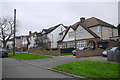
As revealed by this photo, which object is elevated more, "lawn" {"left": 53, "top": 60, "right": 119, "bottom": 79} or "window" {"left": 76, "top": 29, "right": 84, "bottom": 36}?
"window" {"left": 76, "top": 29, "right": 84, "bottom": 36}

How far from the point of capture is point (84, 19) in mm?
39344

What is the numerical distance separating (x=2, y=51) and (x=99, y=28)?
21.2 m

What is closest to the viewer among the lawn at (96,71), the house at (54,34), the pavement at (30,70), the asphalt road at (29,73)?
the lawn at (96,71)

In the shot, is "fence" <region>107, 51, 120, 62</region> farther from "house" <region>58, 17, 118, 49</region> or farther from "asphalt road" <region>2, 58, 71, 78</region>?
"house" <region>58, 17, 118, 49</region>

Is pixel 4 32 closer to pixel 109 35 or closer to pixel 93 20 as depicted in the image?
pixel 93 20

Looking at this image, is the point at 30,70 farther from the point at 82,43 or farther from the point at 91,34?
the point at 82,43

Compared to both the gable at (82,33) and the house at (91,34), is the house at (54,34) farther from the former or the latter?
the gable at (82,33)

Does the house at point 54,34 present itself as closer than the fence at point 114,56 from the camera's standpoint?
No

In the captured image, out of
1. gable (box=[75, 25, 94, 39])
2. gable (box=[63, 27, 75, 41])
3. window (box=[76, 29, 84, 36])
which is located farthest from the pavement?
gable (box=[63, 27, 75, 41])

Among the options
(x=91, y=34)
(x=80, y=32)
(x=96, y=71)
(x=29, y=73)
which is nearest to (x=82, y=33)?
(x=80, y=32)

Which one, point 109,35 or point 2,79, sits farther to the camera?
point 109,35

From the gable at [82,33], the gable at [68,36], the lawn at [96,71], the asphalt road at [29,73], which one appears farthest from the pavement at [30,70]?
the gable at [68,36]

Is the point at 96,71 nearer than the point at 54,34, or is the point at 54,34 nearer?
the point at 96,71

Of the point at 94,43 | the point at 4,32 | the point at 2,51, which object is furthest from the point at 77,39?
the point at 4,32
